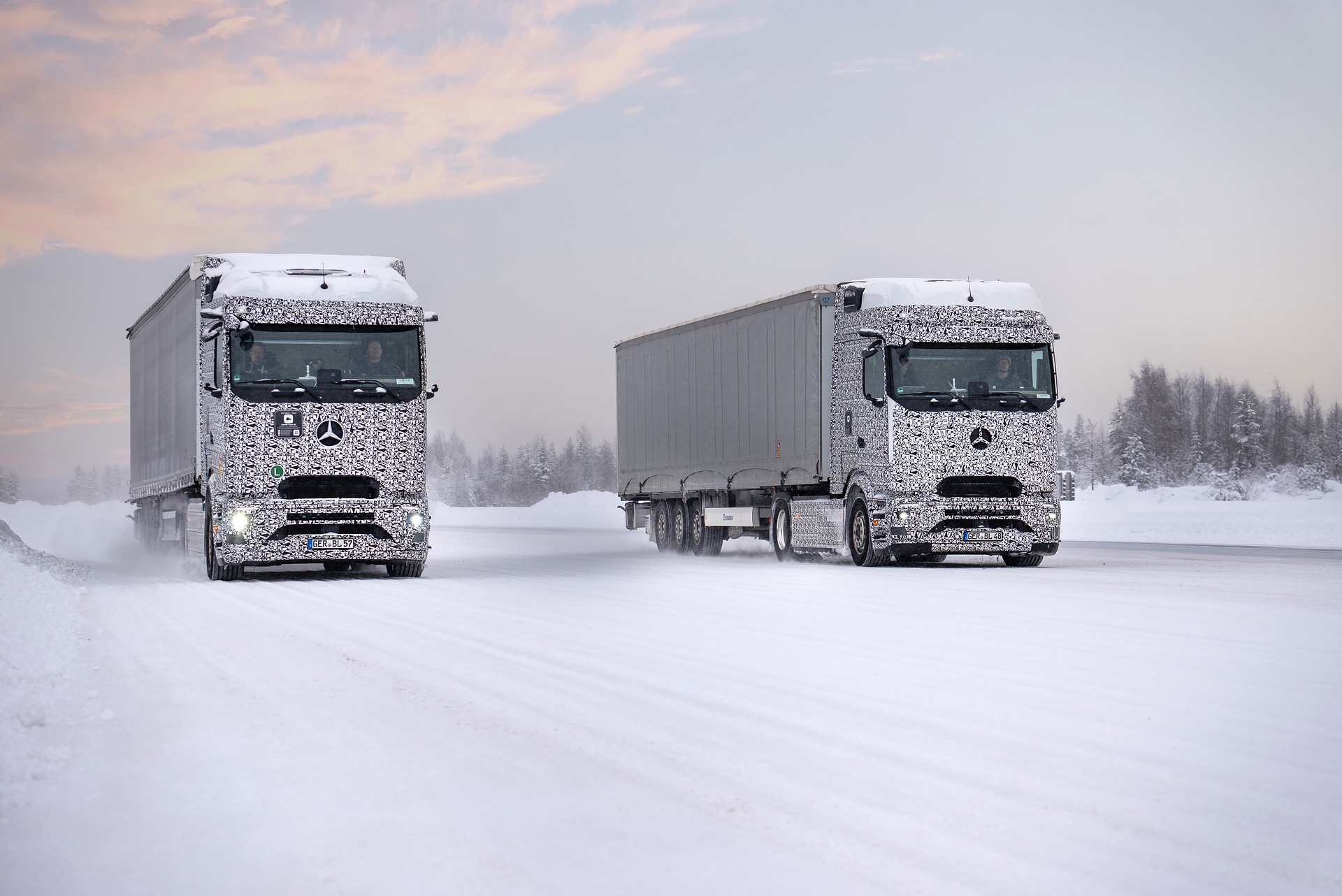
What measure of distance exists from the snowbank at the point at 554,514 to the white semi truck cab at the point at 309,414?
36268 mm

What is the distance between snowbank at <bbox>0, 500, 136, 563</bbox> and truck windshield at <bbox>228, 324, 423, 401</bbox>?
10.7m

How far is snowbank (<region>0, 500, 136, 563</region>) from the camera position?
32.1m

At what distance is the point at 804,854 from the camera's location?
4.86 m

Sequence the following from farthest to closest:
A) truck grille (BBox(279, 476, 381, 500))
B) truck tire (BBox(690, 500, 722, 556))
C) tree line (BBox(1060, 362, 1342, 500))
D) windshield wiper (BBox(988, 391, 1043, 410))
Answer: tree line (BBox(1060, 362, 1342, 500)) → truck tire (BBox(690, 500, 722, 556)) → windshield wiper (BBox(988, 391, 1043, 410)) → truck grille (BBox(279, 476, 381, 500))

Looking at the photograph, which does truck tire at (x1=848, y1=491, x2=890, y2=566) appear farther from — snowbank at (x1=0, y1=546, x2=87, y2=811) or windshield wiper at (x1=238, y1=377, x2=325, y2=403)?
snowbank at (x1=0, y1=546, x2=87, y2=811)

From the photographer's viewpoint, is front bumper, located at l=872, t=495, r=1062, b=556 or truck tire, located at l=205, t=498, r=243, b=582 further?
front bumper, located at l=872, t=495, r=1062, b=556

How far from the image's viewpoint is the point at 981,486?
21.8 metres

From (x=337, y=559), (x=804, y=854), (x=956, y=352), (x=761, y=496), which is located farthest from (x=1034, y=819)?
(x=761, y=496)

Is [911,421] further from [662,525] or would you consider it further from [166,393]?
[166,393]

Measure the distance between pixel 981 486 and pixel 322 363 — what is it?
9871mm

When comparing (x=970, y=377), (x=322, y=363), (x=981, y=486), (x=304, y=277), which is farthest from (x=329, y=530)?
(x=970, y=377)

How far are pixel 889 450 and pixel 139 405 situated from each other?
15051 mm

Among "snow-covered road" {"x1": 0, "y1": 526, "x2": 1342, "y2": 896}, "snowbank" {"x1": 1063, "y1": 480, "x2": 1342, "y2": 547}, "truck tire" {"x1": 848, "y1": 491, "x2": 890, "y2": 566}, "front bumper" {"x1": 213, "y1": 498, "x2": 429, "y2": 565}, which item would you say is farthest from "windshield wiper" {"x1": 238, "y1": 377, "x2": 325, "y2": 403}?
"snowbank" {"x1": 1063, "y1": 480, "x2": 1342, "y2": 547}

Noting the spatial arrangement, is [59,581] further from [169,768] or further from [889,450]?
[169,768]
